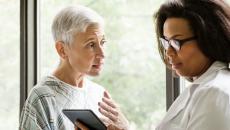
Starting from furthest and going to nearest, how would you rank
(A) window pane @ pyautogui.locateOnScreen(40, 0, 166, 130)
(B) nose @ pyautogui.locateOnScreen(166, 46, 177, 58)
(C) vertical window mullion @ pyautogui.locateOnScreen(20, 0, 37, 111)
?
(C) vertical window mullion @ pyautogui.locateOnScreen(20, 0, 37, 111) → (A) window pane @ pyautogui.locateOnScreen(40, 0, 166, 130) → (B) nose @ pyautogui.locateOnScreen(166, 46, 177, 58)

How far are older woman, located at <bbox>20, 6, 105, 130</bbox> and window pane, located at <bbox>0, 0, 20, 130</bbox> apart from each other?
921 mm

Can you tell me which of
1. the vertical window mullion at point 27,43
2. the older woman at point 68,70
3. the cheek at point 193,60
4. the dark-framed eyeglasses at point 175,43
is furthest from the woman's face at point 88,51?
the vertical window mullion at point 27,43

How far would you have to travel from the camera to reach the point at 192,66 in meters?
1.50

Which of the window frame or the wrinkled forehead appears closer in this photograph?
the wrinkled forehead

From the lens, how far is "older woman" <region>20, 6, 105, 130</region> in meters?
1.96

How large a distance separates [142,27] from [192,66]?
2.74 feet

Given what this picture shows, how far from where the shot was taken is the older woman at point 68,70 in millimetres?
1957

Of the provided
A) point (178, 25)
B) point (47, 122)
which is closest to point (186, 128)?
point (178, 25)

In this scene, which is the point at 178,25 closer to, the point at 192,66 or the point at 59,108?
the point at 192,66

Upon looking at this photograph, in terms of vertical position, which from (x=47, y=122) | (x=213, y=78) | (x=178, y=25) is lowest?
(x=47, y=122)

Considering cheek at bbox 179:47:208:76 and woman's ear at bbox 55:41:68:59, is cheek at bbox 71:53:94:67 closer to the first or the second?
woman's ear at bbox 55:41:68:59

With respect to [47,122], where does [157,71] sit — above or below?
above

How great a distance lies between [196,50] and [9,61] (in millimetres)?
1767

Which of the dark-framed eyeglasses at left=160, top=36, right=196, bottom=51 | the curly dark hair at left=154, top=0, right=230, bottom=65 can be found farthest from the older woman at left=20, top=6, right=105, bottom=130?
the curly dark hair at left=154, top=0, right=230, bottom=65
